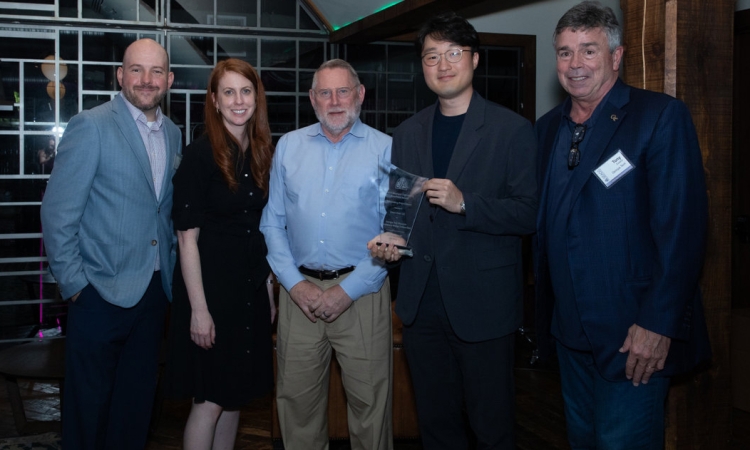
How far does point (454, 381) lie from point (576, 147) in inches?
36.3

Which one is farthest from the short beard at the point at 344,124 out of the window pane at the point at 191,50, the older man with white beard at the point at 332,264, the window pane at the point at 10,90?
the window pane at the point at 10,90

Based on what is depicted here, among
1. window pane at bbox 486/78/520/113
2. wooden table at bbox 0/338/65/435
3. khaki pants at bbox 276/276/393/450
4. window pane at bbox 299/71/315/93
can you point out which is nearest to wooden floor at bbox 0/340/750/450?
wooden table at bbox 0/338/65/435

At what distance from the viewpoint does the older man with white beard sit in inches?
104

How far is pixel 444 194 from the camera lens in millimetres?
2143

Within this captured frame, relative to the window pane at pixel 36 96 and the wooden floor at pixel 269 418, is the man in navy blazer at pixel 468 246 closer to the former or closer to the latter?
the wooden floor at pixel 269 418

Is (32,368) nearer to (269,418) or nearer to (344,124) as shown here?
(269,418)

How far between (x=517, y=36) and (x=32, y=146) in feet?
14.9

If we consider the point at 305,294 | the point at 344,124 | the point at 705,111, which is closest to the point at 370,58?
the point at 344,124

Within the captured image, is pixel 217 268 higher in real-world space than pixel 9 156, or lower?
lower

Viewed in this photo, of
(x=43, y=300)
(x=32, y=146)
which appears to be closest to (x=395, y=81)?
(x=32, y=146)

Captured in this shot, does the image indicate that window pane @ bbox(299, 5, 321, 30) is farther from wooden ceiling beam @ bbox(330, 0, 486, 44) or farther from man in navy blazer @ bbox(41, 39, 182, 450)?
man in navy blazer @ bbox(41, 39, 182, 450)

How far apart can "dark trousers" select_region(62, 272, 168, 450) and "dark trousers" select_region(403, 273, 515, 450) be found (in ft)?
3.58

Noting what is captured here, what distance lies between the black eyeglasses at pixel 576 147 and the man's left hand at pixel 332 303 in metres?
0.99

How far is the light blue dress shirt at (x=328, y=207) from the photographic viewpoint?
2.65 metres
